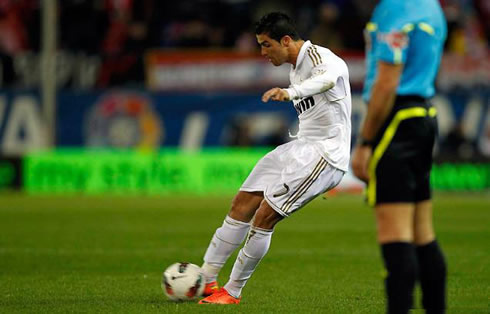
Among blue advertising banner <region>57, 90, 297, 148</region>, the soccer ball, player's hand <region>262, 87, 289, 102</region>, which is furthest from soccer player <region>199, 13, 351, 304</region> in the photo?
blue advertising banner <region>57, 90, 297, 148</region>

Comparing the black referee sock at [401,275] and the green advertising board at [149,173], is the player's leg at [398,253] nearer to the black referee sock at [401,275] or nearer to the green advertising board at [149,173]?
the black referee sock at [401,275]

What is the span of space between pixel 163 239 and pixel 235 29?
42.2ft

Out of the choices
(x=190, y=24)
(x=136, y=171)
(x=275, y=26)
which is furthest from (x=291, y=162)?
(x=190, y=24)

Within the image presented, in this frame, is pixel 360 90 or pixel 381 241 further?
pixel 360 90

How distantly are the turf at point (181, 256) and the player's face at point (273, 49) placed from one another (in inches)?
71.0

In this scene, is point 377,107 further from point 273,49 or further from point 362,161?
point 273,49

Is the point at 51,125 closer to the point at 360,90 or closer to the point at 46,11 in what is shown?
the point at 46,11

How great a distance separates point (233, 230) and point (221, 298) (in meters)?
0.52

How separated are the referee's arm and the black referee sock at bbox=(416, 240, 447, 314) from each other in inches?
25.3

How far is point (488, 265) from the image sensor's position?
10.5m

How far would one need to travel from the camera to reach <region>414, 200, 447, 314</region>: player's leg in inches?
224

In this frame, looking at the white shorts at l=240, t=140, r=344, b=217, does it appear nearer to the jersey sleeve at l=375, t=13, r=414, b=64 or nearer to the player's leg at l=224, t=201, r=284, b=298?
the player's leg at l=224, t=201, r=284, b=298

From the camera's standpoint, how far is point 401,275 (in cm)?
539

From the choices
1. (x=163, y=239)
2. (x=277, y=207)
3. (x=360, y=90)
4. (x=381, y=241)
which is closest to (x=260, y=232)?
(x=277, y=207)
